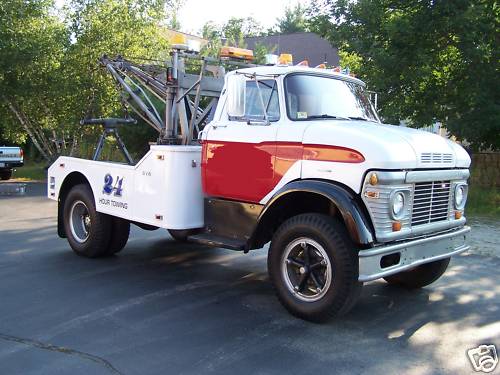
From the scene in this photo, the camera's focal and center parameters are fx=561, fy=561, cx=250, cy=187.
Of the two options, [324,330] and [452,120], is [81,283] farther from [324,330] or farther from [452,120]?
[452,120]

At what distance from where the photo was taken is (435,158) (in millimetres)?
5352

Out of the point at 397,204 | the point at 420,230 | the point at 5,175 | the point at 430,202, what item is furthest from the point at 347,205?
the point at 5,175

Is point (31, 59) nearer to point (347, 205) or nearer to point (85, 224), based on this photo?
point (85, 224)

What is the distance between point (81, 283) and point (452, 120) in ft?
33.5

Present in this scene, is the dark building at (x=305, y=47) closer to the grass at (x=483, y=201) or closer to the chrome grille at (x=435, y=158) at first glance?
the grass at (x=483, y=201)

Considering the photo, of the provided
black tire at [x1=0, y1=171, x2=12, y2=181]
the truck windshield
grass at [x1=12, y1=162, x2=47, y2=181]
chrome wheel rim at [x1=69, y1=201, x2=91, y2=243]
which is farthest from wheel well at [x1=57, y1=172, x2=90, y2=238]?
black tire at [x1=0, y1=171, x2=12, y2=181]

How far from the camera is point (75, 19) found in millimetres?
19719

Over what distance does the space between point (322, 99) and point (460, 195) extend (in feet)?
5.74

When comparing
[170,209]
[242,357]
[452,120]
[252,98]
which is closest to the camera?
[242,357]

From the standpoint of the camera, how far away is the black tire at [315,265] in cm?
492

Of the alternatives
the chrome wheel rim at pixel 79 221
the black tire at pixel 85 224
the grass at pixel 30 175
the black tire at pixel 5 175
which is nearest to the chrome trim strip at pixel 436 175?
the black tire at pixel 85 224

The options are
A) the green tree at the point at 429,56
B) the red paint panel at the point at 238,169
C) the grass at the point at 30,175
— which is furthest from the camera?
the grass at the point at 30,175

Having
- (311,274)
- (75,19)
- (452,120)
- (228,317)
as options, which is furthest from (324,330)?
(75,19)

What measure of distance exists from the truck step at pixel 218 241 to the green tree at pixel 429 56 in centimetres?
840
